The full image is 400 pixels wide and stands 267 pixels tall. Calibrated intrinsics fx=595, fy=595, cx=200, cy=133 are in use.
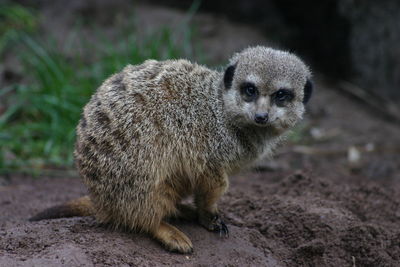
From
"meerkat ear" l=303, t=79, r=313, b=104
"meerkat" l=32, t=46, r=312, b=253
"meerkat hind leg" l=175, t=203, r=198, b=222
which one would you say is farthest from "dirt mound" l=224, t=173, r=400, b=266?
"meerkat ear" l=303, t=79, r=313, b=104

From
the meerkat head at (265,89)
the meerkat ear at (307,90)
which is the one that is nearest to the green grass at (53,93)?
the meerkat head at (265,89)

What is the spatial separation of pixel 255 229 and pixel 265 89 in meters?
0.94

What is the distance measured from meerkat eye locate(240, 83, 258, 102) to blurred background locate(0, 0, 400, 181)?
2.39 m

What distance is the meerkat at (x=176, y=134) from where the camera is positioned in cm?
335

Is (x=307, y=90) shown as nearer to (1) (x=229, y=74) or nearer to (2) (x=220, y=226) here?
(1) (x=229, y=74)

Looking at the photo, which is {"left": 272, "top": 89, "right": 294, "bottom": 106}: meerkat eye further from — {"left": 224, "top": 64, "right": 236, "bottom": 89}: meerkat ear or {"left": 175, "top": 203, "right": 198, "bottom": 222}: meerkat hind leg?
{"left": 175, "top": 203, "right": 198, "bottom": 222}: meerkat hind leg

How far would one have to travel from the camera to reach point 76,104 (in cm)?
632

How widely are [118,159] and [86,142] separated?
249 millimetres

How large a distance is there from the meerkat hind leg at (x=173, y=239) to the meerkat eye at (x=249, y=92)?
0.91 meters

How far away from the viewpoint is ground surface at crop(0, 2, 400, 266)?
3.22m

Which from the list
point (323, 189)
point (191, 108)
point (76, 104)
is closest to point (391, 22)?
point (323, 189)

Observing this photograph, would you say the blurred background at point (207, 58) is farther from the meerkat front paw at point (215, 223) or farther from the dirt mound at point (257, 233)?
the meerkat front paw at point (215, 223)

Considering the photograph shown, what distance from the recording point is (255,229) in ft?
12.8

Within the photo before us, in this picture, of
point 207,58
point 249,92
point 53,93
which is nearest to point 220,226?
point 249,92
